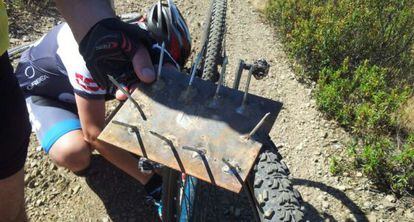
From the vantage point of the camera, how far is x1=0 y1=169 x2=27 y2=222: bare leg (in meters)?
1.82

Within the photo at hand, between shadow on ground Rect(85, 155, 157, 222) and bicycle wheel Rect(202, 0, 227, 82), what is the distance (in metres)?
0.87

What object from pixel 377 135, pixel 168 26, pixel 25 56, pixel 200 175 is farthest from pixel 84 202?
pixel 377 135

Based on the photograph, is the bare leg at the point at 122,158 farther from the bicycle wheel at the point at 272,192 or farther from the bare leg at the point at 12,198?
the bicycle wheel at the point at 272,192

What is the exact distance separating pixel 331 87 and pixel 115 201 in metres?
1.83

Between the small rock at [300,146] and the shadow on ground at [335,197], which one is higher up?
the small rock at [300,146]

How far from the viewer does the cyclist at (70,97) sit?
236 centimetres

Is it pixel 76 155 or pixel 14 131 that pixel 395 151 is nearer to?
pixel 76 155

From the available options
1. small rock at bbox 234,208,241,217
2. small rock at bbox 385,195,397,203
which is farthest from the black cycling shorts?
small rock at bbox 385,195,397,203

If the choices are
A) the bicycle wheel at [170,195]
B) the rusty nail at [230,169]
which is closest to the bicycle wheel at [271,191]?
the rusty nail at [230,169]

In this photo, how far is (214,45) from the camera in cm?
268

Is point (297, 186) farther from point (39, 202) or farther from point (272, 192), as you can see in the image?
point (39, 202)

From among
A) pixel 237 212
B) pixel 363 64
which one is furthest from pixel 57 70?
pixel 363 64

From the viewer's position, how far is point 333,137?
3.21 metres

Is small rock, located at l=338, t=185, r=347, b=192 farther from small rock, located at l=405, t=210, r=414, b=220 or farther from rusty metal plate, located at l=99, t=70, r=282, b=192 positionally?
rusty metal plate, located at l=99, t=70, r=282, b=192
